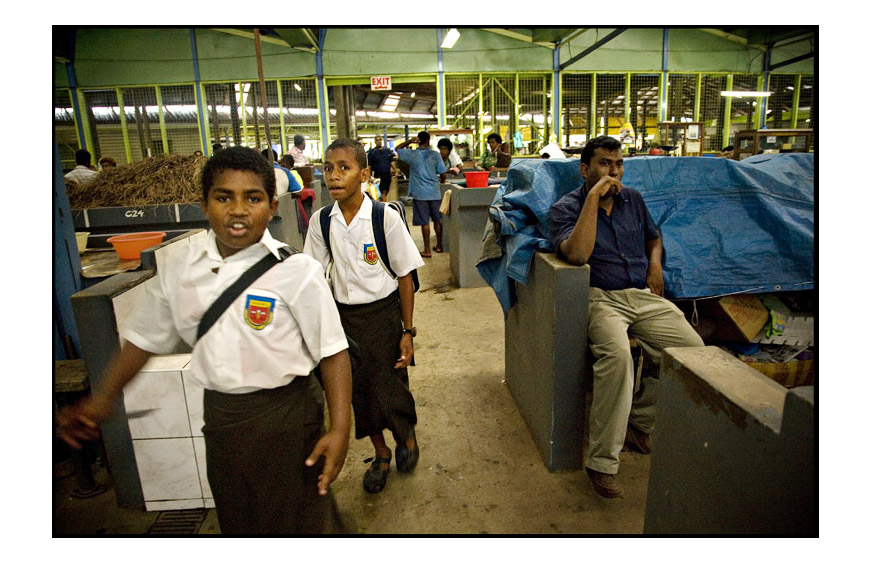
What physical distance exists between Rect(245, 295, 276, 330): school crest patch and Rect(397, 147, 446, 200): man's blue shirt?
5444 mm

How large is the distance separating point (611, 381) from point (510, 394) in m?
Result: 1.05

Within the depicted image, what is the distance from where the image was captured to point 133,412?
2025 millimetres

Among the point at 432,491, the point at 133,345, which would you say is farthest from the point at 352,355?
the point at 133,345

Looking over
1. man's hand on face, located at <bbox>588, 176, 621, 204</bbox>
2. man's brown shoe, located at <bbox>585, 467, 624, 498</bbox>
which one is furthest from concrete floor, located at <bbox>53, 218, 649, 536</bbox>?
man's hand on face, located at <bbox>588, 176, 621, 204</bbox>

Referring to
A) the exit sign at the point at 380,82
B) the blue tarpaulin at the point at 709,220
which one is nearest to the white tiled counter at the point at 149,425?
the blue tarpaulin at the point at 709,220

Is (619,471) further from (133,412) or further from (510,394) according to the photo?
(133,412)

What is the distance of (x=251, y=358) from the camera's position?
122 cm

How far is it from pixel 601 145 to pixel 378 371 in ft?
5.33

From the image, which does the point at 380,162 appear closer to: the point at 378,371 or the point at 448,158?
the point at 448,158

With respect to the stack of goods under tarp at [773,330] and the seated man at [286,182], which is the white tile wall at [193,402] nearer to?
the stack of goods under tarp at [773,330]

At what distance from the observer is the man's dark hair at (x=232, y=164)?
1.20 m

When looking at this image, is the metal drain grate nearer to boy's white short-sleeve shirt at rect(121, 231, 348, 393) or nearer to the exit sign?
boy's white short-sleeve shirt at rect(121, 231, 348, 393)

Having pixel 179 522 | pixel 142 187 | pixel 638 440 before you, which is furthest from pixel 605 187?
pixel 142 187

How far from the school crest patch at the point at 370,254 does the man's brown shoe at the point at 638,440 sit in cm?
159
